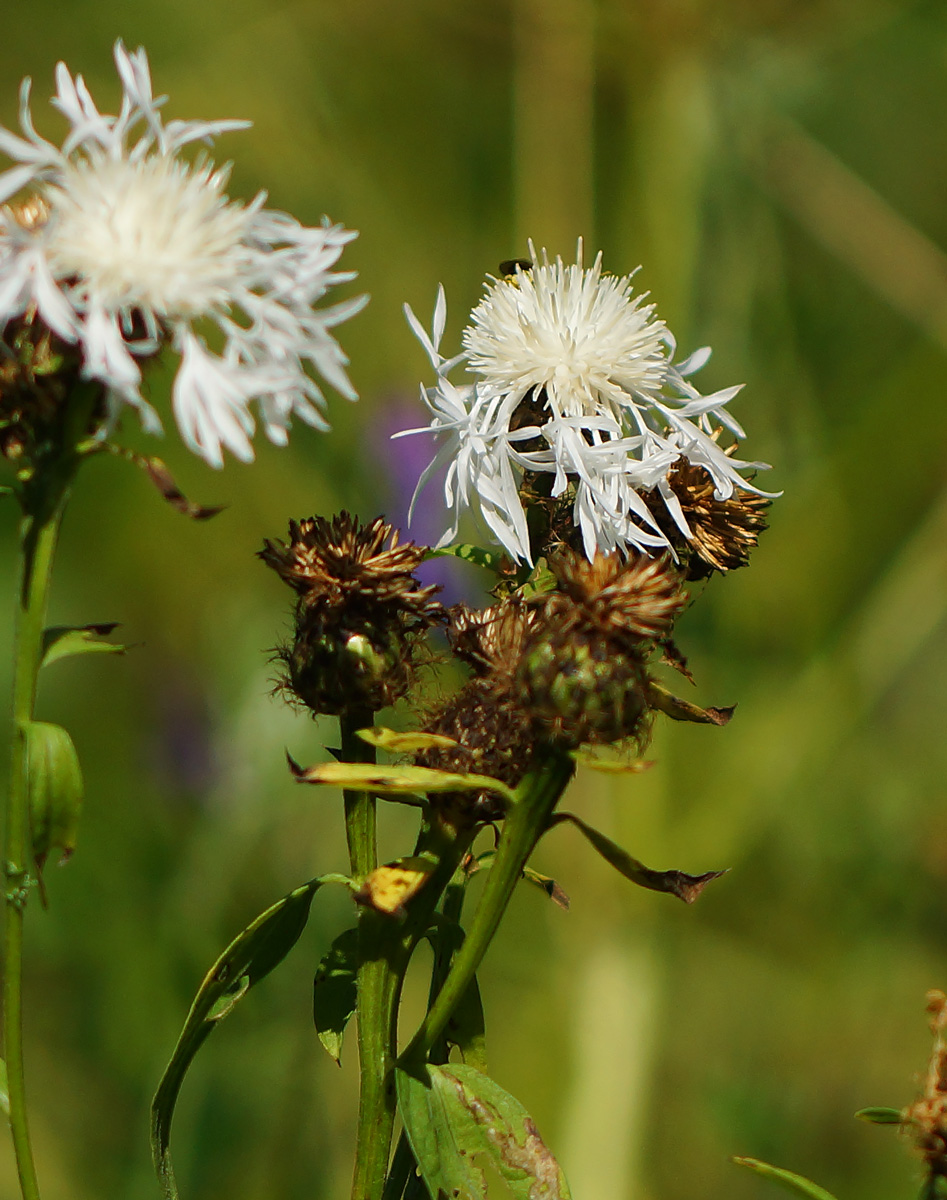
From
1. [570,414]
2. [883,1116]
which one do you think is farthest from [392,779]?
[883,1116]

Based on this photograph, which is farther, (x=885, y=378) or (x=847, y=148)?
(x=847, y=148)

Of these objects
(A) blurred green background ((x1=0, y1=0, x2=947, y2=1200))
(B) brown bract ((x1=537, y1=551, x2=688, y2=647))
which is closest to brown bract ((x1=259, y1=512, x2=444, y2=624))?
(B) brown bract ((x1=537, y1=551, x2=688, y2=647))

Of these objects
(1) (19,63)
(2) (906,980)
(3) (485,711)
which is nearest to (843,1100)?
(2) (906,980)

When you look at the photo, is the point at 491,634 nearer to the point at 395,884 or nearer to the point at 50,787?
the point at 395,884

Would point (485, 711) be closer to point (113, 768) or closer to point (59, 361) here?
point (59, 361)

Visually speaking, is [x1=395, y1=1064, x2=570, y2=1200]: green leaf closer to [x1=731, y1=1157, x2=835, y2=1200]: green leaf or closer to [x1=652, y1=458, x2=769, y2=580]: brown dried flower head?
[x1=731, y1=1157, x2=835, y2=1200]: green leaf

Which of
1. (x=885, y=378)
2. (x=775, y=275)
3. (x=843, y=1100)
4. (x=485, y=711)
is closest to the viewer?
(x=485, y=711)
